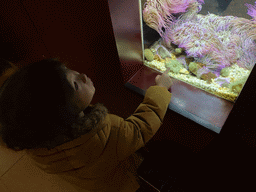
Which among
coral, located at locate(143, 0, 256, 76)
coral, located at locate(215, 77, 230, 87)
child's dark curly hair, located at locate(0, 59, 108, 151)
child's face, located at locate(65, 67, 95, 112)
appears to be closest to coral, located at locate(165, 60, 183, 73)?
coral, located at locate(143, 0, 256, 76)

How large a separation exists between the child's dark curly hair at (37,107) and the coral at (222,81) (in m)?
1.05

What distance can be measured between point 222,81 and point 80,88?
1.02 m

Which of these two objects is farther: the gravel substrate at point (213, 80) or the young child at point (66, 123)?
the gravel substrate at point (213, 80)

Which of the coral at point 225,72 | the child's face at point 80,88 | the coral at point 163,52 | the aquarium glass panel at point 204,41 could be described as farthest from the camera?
the coral at point 163,52

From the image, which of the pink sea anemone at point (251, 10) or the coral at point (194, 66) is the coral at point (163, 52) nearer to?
the coral at point (194, 66)

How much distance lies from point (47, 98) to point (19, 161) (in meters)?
1.87

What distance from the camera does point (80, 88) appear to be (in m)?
0.67

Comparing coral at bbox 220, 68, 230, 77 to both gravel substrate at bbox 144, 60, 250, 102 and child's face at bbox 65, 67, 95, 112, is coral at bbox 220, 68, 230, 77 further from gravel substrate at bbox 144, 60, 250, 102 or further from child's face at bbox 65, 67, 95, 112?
→ child's face at bbox 65, 67, 95, 112

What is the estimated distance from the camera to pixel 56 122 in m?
0.60

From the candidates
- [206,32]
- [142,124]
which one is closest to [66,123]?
[142,124]

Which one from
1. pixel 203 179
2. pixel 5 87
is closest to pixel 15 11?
pixel 5 87

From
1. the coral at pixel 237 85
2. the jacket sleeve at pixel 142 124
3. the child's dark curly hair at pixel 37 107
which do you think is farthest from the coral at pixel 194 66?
the child's dark curly hair at pixel 37 107

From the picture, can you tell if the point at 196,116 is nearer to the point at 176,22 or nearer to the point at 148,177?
the point at 148,177

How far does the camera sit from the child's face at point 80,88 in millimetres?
652
